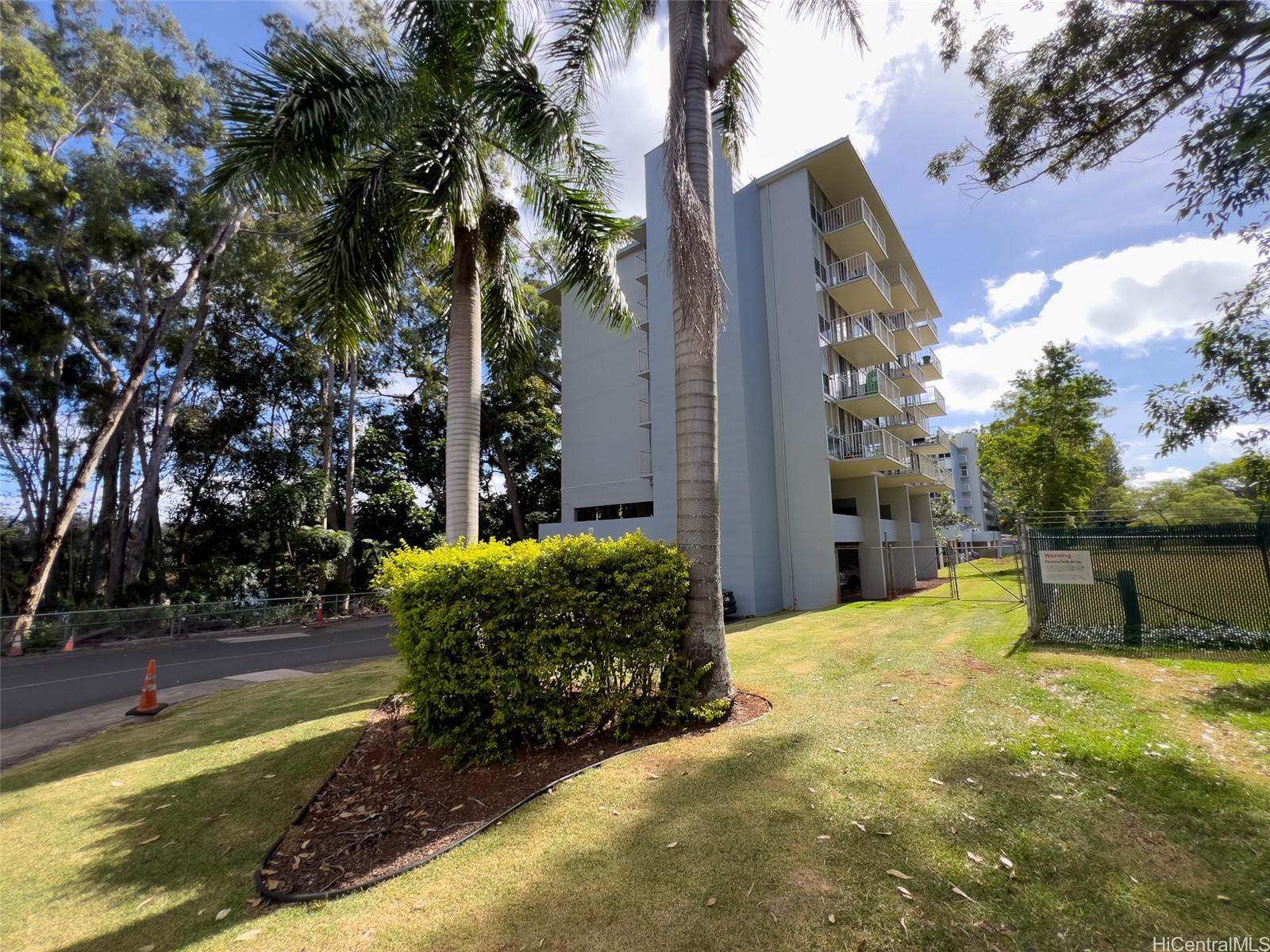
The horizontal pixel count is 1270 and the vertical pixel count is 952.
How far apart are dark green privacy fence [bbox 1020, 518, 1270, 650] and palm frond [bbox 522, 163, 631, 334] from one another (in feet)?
26.4

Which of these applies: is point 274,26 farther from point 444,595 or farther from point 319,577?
point 444,595

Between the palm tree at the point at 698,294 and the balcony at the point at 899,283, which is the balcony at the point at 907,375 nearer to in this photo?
the balcony at the point at 899,283

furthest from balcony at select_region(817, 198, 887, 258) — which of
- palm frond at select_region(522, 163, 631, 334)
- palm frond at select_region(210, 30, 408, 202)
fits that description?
palm frond at select_region(210, 30, 408, 202)

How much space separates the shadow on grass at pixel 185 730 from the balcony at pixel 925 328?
29.8 m

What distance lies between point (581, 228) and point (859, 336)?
13760 mm

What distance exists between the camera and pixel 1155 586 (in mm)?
8656

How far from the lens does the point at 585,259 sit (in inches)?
332

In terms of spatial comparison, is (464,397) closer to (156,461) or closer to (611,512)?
(611,512)

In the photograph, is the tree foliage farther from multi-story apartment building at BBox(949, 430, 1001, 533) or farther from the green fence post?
multi-story apartment building at BBox(949, 430, 1001, 533)

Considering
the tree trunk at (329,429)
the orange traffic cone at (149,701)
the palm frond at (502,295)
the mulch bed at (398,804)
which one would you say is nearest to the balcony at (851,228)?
the palm frond at (502,295)

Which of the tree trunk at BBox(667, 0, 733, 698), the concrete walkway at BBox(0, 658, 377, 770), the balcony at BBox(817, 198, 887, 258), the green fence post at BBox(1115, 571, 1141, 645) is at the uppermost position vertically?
the balcony at BBox(817, 198, 887, 258)

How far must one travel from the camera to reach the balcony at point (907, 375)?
23188 millimetres

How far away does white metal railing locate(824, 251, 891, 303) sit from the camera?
1934 cm

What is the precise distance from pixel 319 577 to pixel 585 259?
20.5 metres
